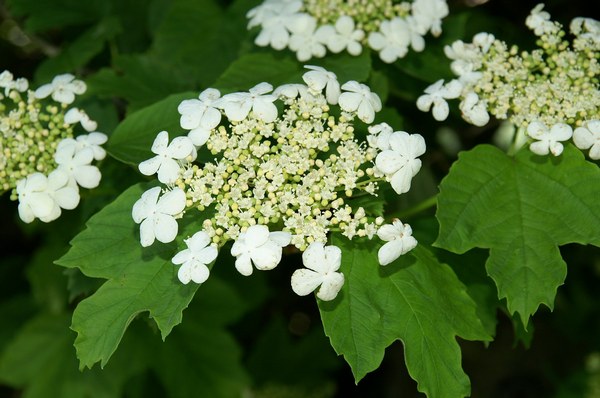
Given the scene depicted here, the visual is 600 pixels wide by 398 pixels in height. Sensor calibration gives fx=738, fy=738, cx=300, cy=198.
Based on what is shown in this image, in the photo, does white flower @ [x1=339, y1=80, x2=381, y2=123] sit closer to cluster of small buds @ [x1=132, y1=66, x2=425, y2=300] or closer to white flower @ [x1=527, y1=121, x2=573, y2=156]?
cluster of small buds @ [x1=132, y1=66, x2=425, y2=300]

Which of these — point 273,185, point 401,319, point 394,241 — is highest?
point 273,185

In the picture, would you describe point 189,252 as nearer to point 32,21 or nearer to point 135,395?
point 32,21

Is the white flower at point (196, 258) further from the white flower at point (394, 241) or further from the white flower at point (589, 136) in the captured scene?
the white flower at point (589, 136)

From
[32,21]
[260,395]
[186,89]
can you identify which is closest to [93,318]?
[186,89]

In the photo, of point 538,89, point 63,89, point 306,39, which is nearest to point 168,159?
point 63,89

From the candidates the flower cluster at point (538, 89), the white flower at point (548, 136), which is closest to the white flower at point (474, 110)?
the flower cluster at point (538, 89)

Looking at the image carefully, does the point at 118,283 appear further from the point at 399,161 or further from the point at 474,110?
the point at 474,110

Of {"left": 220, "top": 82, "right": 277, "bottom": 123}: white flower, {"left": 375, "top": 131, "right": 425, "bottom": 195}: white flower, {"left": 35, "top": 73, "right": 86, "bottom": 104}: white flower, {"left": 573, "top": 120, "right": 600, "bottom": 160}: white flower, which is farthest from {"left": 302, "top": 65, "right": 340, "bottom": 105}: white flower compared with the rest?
{"left": 35, "top": 73, "right": 86, "bottom": 104}: white flower
